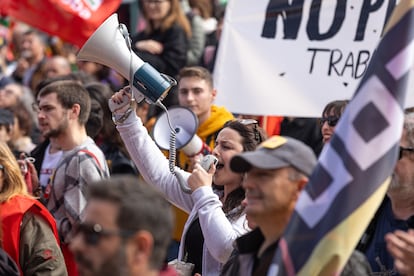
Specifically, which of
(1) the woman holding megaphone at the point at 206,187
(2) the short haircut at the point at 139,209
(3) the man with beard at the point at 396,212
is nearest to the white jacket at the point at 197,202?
(1) the woman holding megaphone at the point at 206,187

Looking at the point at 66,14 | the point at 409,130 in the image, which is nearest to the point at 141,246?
the point at 409,130

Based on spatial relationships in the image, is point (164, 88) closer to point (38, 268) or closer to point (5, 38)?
point (38, 268)

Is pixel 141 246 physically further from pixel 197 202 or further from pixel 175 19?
pixel 175 19

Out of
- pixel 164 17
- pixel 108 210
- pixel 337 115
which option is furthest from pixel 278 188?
pixel 164 17

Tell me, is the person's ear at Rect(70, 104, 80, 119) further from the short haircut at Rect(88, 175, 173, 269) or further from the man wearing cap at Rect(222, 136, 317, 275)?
the short haircut at Rect(88, 175, 173, 269)

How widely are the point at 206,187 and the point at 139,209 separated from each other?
151 centimetres

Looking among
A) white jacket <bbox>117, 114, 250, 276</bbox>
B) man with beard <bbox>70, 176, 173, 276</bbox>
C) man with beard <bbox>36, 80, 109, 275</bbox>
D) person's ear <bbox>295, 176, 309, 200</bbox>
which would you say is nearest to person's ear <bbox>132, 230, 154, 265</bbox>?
man with beard <bbox>70, 176, 173, 276</bbox>

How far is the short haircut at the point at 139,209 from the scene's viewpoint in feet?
10.9

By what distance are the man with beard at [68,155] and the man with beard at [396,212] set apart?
2.01 m

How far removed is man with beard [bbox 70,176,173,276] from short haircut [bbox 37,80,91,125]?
3.49 meters

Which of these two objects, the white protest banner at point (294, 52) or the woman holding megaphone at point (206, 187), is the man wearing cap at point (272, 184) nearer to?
the woman holding megaphone at point (206, 187)

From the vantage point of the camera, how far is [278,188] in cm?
369

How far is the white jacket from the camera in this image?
4730 millimetres

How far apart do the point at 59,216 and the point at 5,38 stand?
6.49 metres
